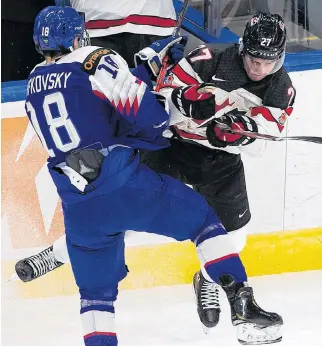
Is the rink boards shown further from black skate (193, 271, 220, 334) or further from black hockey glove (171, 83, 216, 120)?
black hockey glove (171, 83, 216, 120)

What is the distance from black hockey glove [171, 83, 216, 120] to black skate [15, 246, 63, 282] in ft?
3.03

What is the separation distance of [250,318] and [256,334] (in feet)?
0.30

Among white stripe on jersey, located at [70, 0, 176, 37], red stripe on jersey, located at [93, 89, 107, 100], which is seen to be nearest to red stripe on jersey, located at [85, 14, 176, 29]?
white stripe on jersey, located at [70, 0, 176, 37]

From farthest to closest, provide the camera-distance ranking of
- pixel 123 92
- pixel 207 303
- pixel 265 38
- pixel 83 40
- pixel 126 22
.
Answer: pixel 126 22 < pixel 207 303 < pixel 265 38 < pixel 83 40 < pixel 123 92

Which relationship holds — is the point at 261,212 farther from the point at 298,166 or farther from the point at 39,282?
the point at 39,282

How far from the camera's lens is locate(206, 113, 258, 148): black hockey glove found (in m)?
3.28

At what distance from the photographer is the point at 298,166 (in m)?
4.31

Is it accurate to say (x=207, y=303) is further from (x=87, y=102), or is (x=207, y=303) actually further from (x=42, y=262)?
(x=87, y=102)

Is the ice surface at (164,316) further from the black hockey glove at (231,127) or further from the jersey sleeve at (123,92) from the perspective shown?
the jersey sleeve at (123,92)

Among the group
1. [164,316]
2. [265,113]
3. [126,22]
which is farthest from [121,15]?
[164,316]

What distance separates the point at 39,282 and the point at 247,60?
4.88ft

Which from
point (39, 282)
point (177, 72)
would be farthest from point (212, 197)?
point (39, 282)

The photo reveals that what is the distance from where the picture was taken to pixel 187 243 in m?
4.37

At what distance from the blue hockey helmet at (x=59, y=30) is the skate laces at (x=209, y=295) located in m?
1.13
